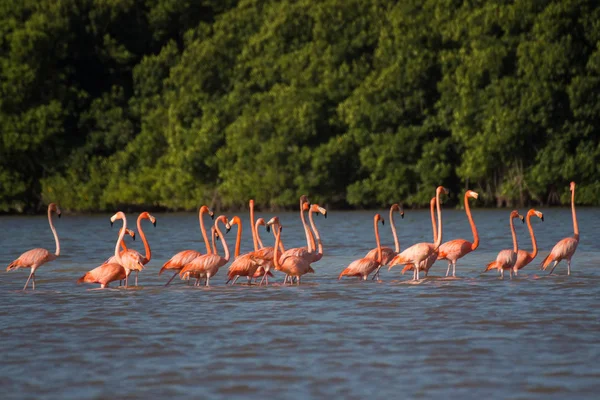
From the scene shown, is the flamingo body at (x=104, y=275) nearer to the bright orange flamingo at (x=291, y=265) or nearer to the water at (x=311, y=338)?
the water at (x=311, y=338)

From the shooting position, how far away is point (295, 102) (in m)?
47.7

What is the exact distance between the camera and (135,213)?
54.9 m

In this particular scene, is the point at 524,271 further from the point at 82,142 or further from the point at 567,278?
the point at 82,142

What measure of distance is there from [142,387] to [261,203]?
41.9 m

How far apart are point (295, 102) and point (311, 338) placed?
3821 cm

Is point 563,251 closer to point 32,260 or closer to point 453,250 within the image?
point 453,250

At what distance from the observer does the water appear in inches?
306

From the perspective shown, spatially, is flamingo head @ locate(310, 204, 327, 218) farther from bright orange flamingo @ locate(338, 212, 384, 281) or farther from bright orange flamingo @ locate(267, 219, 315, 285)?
bright orange flamingo @ locate(338, 212, 384, 281)

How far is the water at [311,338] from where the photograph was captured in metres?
7.78

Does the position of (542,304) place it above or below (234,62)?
below

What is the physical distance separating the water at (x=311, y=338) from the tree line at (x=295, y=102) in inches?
1094

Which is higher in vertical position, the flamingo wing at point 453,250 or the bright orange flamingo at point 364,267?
the flamingo wing at point 453,250

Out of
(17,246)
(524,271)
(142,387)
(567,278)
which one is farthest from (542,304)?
(17,246)

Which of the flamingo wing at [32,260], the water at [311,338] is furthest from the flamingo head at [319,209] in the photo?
the flamingo wing at [32,260]
